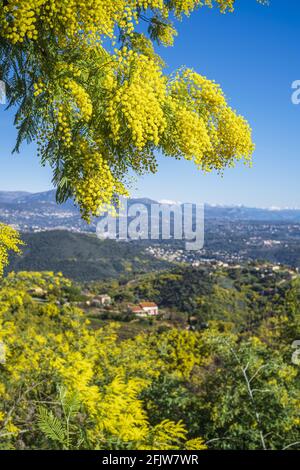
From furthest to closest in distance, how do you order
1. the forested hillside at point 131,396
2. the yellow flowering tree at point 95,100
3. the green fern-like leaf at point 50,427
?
the forested hillside at point 131,396
the green fern-like leaf at point 50,427
the yellow flowering tree at point 95,100

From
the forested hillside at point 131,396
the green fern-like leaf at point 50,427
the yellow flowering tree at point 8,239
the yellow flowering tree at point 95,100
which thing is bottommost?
the forested hillside at point 131,396

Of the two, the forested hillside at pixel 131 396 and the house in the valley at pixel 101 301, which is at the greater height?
the forested hillside at pixel 131 396

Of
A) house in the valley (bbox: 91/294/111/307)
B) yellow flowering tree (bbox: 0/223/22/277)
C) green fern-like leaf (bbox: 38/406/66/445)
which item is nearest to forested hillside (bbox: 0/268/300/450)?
green fern-like leaf (bbox: 38/406/66/445)

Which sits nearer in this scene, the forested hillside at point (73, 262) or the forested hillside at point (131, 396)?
the forested hillside at point (131, 396)

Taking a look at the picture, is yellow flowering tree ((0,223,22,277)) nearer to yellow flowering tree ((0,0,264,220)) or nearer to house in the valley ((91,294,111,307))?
yellow flowering tree ((0,0,264,220))

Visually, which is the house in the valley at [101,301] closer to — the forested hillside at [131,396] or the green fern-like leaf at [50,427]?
the forested hillside at [131,396]

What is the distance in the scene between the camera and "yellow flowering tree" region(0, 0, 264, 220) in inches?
88.0

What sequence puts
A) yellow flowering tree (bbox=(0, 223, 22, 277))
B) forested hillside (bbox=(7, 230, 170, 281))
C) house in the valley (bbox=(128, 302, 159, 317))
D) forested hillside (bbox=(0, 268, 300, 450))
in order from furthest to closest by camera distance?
forested hillside (bbox=(7, 230, 170, 281)) → house in the valley (bbox=(128, 302, 159, 317)) → forested hillside (bbox=(0, 268, 300, 450)) → yellow flowering tree (bbox=(0, 223, 22, 277))

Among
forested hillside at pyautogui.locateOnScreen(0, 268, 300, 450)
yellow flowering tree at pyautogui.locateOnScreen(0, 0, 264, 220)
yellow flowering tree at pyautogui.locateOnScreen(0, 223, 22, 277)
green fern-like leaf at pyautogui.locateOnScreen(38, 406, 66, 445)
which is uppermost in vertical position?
yellow flowering tree at pyautogui.locateOnScreen(0, 0, 264, 220)

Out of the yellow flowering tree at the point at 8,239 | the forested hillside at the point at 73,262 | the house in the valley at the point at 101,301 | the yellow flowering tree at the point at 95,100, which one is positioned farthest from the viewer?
the forested hillside at the point at 73,262

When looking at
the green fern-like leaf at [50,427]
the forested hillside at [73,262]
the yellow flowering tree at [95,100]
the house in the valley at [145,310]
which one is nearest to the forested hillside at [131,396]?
the green fern-like leaf at [50,427]

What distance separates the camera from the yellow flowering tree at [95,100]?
223cm

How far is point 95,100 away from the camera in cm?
236
